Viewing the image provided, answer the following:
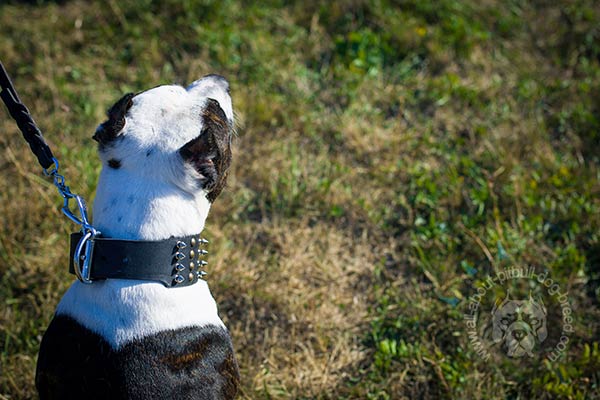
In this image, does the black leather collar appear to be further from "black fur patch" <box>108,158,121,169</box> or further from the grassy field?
the grassy field

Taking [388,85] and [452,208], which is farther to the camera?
[388,85]

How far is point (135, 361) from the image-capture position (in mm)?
2164

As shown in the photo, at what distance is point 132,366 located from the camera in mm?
2156

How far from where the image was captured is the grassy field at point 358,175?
3.16 m

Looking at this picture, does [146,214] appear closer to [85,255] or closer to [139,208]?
[139,208]

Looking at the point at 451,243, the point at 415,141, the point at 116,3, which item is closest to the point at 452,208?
the point at 451,243

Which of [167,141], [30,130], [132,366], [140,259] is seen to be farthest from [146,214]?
[30,130]

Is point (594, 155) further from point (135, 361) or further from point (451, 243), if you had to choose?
point (135, 361)

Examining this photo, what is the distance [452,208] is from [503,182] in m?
0.40

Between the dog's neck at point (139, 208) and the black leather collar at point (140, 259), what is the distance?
0.14 feet

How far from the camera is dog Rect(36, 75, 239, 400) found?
7.15 ft

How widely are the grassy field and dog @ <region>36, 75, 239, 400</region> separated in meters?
0.79

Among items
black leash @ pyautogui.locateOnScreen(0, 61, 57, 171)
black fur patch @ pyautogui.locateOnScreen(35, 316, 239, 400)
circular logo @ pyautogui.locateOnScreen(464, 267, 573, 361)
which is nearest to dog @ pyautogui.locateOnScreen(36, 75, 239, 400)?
black fur patch @ pyautogui.locateOnScreen(35, 316, 239, 400)

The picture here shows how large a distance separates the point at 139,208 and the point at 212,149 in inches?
13.2
